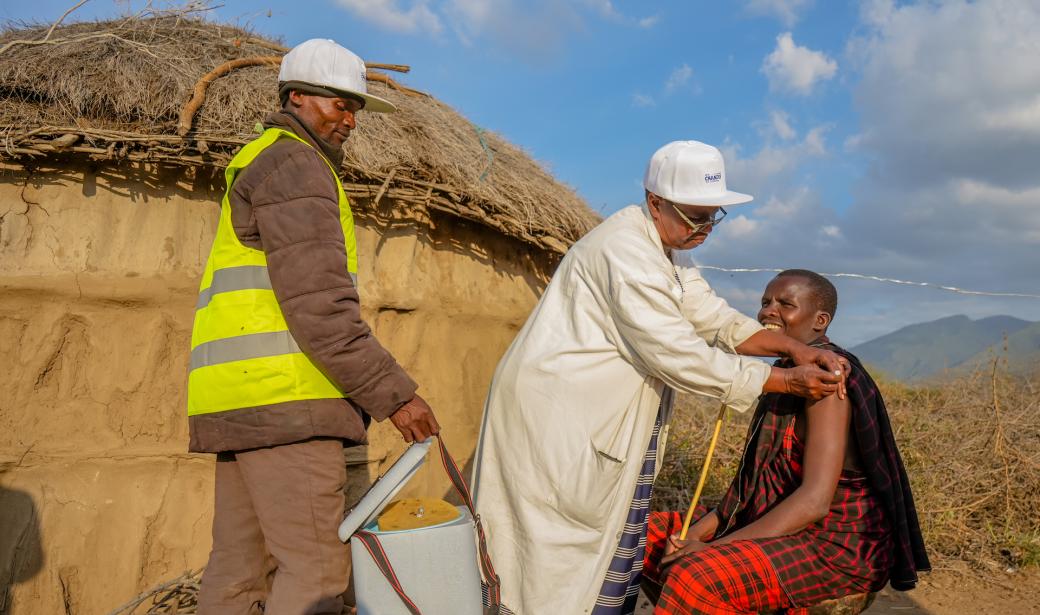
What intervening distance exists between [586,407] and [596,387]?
0.24 feet

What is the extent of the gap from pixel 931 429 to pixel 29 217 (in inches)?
259

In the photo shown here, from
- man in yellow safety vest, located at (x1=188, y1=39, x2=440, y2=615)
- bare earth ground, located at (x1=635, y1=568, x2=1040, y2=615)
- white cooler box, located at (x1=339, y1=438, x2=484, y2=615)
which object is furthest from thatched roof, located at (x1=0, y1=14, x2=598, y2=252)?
bare earth ground, located at (x1=635, y1=568, x2=1040, y2=615)

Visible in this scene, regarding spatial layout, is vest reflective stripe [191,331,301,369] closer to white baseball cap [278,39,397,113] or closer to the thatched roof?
white baseball cap [278,39,397,113]

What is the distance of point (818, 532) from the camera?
2672 mm

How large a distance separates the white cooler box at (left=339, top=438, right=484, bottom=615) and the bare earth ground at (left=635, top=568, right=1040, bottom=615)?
103 inches

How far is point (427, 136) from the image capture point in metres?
4.85

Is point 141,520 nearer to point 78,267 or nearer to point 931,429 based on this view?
point 78,267

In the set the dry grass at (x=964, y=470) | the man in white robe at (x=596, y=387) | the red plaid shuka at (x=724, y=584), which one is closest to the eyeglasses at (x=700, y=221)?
the man in white robe at (x=596, y=387)

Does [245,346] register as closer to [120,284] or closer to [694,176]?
[694,176]

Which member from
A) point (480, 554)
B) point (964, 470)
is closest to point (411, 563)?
point (480, 554)

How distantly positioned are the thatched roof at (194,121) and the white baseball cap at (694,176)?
2084 mm

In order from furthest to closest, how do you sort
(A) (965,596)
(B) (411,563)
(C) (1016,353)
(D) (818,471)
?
(C) (1016,353), (A) (965,596), (D) (818,471), (B) (411,563)

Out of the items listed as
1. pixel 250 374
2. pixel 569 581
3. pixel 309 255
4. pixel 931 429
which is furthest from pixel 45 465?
pixel 931 429

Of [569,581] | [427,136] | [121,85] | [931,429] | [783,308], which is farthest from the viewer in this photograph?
[931,429]
